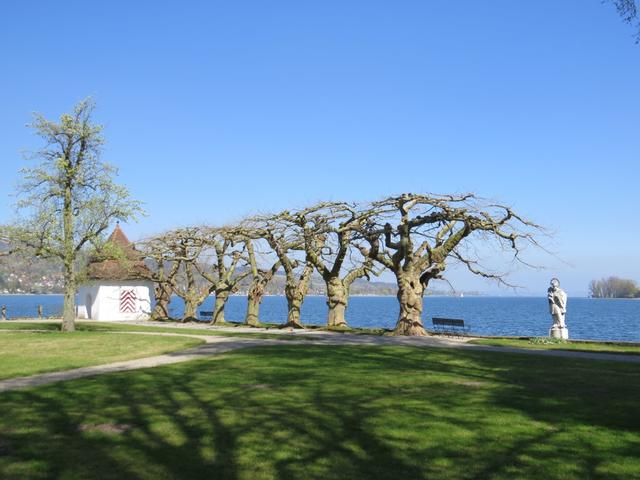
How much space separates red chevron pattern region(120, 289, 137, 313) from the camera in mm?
40438

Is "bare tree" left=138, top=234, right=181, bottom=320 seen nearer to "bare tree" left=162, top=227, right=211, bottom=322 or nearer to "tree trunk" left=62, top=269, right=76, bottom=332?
"bare tree" left=162, top=227, right=211, bottom=322

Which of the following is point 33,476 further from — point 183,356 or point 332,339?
point 332,339

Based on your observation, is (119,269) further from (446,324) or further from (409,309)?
(446,324)

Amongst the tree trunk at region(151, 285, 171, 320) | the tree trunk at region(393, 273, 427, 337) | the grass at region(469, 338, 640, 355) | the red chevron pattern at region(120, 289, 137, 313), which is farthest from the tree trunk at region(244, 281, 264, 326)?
the grass at region(469, 338, 640, 355)

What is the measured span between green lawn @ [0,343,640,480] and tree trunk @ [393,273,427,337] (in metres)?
11.8

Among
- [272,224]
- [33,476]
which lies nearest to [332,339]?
[272,224]

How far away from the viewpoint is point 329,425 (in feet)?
30.8

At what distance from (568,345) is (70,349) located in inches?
681

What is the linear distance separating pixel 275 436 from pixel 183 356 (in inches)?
415

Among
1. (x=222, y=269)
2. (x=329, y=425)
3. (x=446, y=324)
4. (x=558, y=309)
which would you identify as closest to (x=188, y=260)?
(x=222, y=269)

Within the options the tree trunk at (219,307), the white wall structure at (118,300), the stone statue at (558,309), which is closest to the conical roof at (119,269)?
the white wall structure at (118,300)

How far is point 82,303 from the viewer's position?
4288 cm

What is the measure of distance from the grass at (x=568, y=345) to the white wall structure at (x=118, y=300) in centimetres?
2395

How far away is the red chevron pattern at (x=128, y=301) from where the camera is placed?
133 feet
